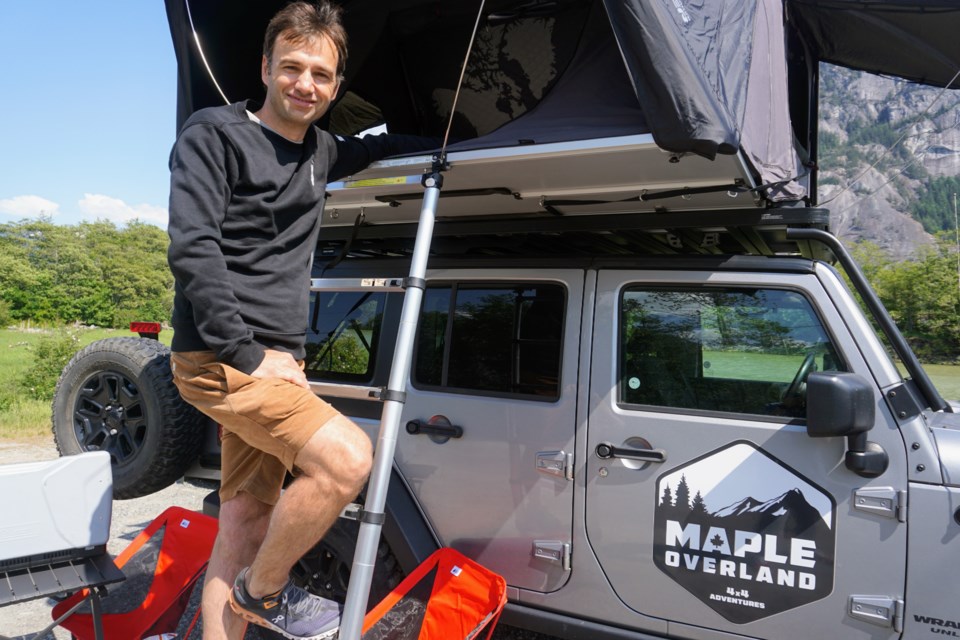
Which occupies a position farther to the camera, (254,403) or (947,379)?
(947,379)


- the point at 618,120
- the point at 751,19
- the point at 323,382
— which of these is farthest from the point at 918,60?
the point at 323,382

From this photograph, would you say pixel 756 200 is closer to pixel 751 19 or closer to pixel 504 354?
pixel 751 19

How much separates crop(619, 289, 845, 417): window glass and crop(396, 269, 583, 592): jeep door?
25cm

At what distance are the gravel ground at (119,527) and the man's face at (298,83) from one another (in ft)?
6.44

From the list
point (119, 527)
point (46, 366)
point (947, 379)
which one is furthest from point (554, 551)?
point (46, 366)

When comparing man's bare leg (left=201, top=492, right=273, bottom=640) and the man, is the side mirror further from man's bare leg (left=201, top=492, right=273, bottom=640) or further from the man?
man's bare leg (left=201, top=492, right=273, bottom=640)

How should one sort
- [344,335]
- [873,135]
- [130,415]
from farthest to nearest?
1. [873,135]
2. [130,415]
3. [344,335]

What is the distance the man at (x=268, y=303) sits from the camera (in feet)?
6.21

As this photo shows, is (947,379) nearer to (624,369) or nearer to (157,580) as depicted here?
(624,369)

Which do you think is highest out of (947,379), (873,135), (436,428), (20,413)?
(873,135)

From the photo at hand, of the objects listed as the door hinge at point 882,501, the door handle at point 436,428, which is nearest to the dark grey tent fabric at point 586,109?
the door handle at point 436,428

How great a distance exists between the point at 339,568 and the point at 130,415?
4.60 feet

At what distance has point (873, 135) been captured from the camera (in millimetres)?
3887

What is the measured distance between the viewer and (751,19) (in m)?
2.43
